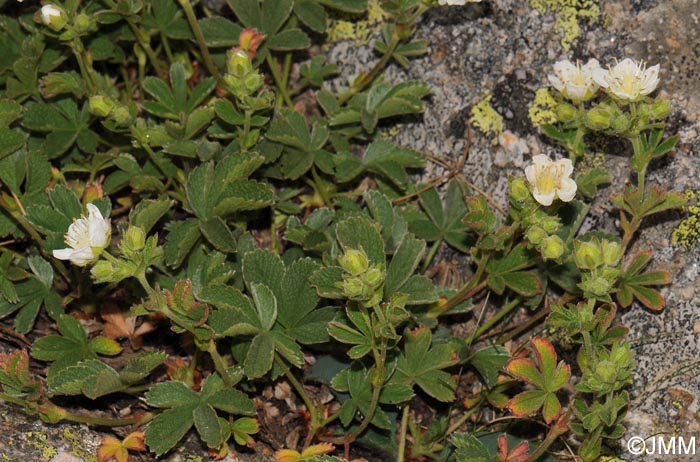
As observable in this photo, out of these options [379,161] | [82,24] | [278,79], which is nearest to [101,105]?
[82,24]

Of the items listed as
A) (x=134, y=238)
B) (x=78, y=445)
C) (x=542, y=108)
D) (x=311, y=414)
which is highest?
(x=134, y=238)

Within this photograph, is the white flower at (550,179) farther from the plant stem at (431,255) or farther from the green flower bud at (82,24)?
the green flower bud at (82,24)

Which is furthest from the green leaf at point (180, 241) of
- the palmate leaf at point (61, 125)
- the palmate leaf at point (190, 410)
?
the palmate leaf at point (61, 125)

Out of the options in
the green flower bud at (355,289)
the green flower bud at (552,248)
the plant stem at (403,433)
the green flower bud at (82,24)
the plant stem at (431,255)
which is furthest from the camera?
the plant stem at (431,255)

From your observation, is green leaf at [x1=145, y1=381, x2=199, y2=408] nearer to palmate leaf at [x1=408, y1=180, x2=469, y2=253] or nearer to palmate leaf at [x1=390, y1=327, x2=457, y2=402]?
palmate leaf at [x1=390, y1=327, x2=457, y2=402]

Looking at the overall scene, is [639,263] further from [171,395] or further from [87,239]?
[87,239]
